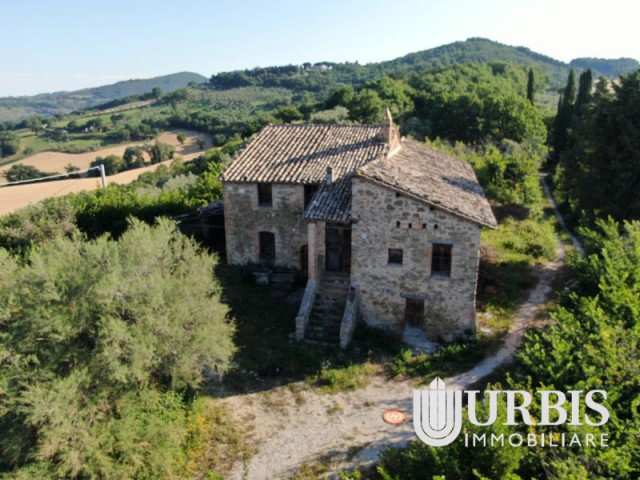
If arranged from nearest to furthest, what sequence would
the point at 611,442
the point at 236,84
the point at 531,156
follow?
1. the point at 611,442
2. the point at 531,156
3. the point at 236,84

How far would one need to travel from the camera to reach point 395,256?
1791 cm

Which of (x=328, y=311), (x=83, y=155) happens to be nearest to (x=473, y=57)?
(x=83, y=155)

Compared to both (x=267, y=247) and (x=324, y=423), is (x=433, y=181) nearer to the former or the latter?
(x=267, y=247)

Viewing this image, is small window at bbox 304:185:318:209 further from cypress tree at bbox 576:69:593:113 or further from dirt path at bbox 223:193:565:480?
cypress tree at bbox 576:69:593:113

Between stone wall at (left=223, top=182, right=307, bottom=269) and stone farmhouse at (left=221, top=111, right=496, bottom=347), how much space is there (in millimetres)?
48

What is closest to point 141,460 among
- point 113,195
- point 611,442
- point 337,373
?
point 337,373

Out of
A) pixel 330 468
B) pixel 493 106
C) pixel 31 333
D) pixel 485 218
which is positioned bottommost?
pixel 330 468

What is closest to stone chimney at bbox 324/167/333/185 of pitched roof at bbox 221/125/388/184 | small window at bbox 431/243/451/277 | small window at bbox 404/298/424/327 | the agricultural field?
pitched roof at bbox 221/125/388/184

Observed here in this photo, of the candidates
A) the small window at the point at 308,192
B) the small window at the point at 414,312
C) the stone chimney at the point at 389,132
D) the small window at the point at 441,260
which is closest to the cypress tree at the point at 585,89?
the stone chimney at the point at 389,132

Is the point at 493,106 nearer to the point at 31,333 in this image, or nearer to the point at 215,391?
the point at 215,391

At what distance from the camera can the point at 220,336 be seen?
14086 millimetres

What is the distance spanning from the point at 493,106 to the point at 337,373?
4335 cm

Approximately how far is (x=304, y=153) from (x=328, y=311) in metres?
8.34

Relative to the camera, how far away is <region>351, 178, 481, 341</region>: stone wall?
17.0 m
